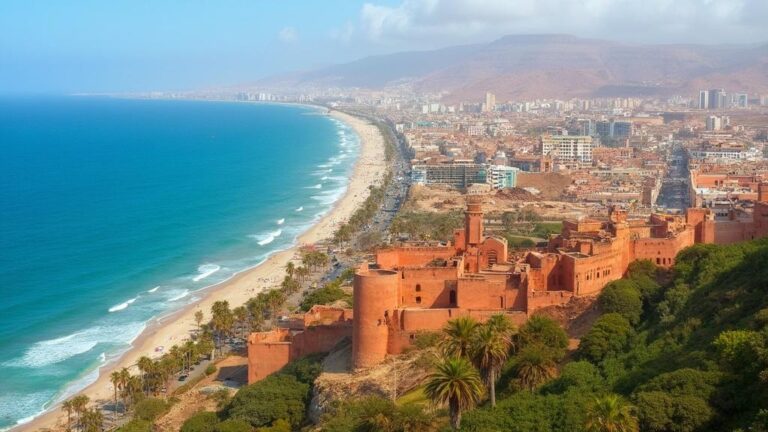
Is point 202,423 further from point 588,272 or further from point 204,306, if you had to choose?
point 204,306

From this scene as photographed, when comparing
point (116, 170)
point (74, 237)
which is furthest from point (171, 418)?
point (116, 170)

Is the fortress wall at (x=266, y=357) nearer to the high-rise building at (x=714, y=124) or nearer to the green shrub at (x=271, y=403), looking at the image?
the green shrub at (x=271, y=403)

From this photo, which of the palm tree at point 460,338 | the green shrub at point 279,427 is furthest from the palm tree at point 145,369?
the palm tree at point 460,338

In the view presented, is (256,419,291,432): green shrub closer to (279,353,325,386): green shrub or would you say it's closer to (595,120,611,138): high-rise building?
(279,353,325,386): green shrub

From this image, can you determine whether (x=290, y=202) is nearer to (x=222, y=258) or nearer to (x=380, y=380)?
(x=222, y=258)

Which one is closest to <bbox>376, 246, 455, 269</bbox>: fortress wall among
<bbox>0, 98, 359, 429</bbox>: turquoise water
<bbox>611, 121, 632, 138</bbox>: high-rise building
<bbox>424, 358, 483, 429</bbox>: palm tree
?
<bbox>424, 358, 483, 429</bbox>: palm tree

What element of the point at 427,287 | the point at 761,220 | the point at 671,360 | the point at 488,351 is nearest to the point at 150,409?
the point at 427,287
